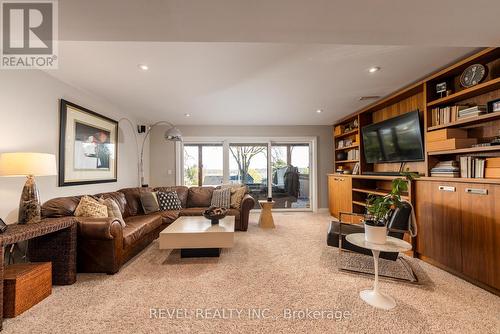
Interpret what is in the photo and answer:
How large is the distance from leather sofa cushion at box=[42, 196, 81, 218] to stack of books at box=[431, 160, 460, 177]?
434 cm

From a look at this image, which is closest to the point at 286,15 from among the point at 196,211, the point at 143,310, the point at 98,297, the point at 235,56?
the point at 235,56

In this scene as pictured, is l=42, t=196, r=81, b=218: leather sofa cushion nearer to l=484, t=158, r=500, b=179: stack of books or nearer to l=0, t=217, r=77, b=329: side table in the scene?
l=0, t=217, r=77, b=329: side table

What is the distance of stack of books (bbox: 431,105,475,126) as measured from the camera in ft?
7.91

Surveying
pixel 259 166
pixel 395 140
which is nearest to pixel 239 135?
pixel 259 166

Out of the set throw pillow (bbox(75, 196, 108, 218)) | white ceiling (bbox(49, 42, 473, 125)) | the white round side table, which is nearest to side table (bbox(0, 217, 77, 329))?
throw pillow (bbox(75, 196, 108, 218))

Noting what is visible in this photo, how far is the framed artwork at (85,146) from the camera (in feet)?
9.35

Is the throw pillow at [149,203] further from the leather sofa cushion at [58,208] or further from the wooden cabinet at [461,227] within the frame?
the wooden cabinet at [461,227]

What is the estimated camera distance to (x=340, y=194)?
4785 mm

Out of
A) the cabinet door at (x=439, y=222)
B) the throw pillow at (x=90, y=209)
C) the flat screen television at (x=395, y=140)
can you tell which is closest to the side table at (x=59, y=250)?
the throw pillow at (x=90, y=209)

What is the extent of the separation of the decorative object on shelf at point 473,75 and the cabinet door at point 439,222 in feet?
3.52

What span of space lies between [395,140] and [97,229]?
13.6 feet

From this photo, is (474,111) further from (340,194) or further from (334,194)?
(334,194)

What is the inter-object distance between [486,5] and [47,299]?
397cm

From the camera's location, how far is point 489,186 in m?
1.98
